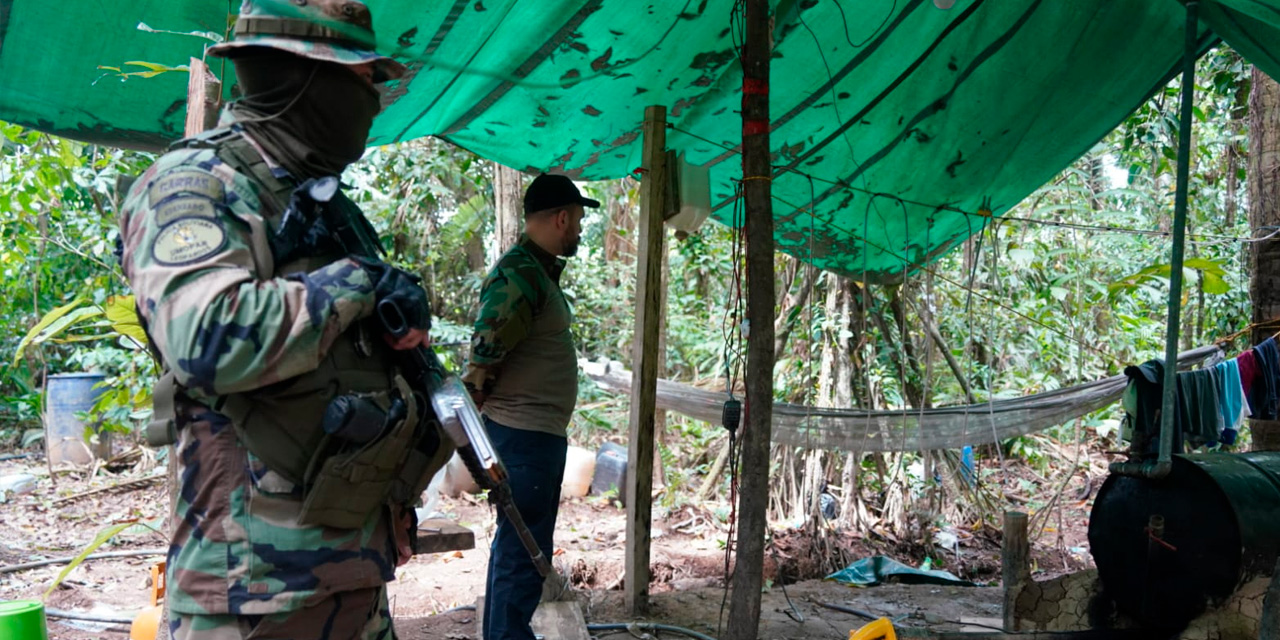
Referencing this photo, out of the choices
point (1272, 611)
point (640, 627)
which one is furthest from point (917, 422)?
point (1272, 611)

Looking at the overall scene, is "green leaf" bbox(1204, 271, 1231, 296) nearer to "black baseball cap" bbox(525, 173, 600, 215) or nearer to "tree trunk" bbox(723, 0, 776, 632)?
"tree trunk" bbox(723, 0, 776, 632)

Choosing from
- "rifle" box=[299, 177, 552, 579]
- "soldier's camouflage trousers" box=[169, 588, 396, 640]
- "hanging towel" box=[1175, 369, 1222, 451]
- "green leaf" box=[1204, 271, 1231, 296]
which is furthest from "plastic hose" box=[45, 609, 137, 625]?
"green leaf" box=[1204, 271, 1231, 296]

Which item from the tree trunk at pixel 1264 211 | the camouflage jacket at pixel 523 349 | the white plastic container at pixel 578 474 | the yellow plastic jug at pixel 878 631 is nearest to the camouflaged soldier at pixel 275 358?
the camouflage jacket at pixel 523 349

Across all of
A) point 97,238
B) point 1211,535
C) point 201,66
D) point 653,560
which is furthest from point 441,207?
point 1211,535

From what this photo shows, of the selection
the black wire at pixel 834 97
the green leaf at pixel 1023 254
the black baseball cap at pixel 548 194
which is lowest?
the black baseball cap at pixel 548 194

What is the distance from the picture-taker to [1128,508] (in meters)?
3.20

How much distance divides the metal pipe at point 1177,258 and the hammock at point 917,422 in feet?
5.17

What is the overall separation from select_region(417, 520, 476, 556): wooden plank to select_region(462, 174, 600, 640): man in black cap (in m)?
0.30

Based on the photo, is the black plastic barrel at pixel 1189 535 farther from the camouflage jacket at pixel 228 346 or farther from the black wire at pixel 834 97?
the camouflage jacket at pixel 228 346

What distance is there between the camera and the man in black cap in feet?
9.09

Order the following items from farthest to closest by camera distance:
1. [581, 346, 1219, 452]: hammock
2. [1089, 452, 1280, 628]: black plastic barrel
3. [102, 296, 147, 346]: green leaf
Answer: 1. [581, 346, 1219, 452]: hammock
2. [1089, 452, 1280, 628]: black plastic barrel
3. [102, 296, 147, 346]: green leaf

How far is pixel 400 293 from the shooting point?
140 cm

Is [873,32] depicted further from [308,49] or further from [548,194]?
[308,49]

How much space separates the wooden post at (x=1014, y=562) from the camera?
333 cm
